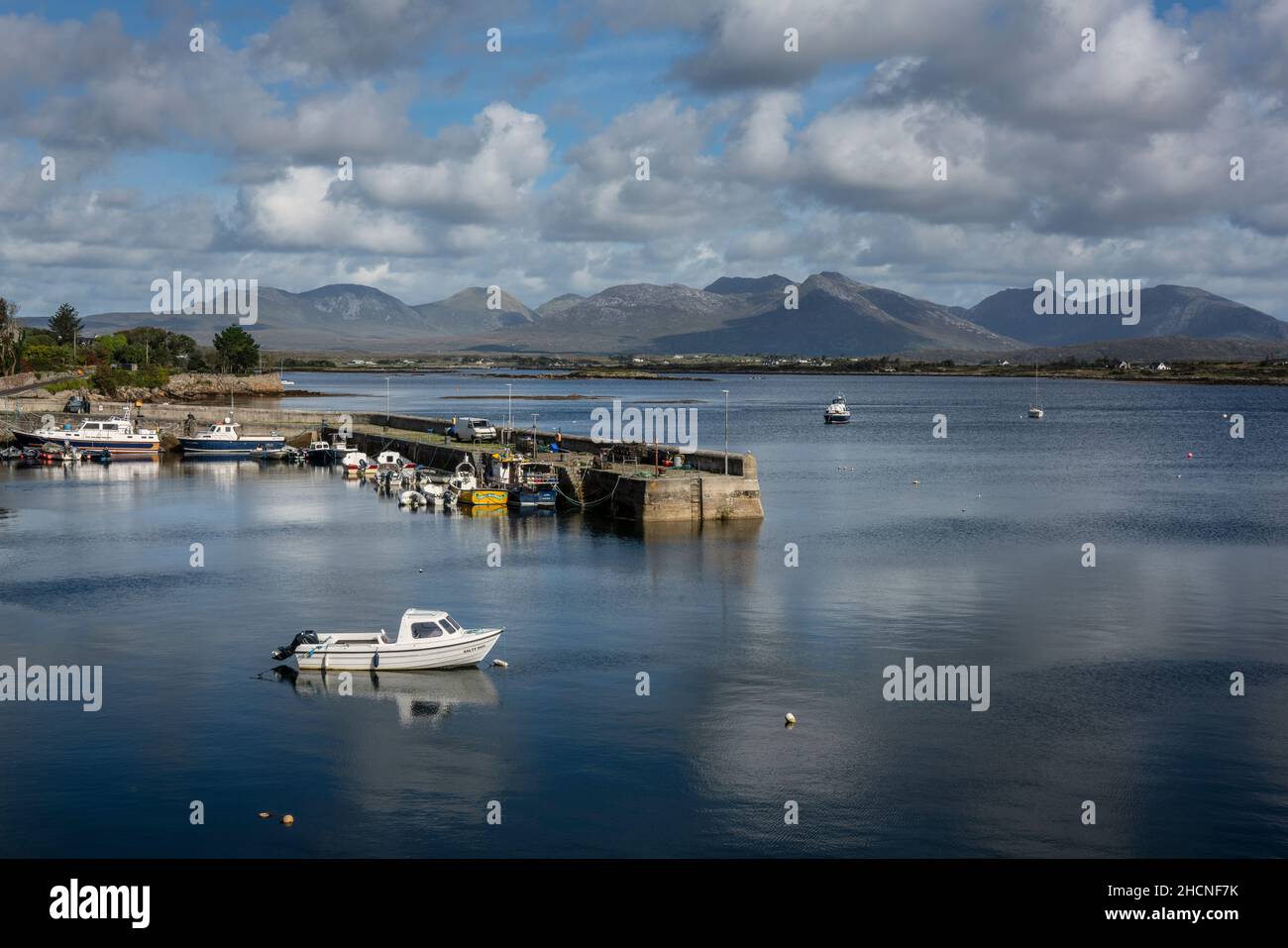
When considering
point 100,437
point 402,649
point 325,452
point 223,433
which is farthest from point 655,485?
point 100,437

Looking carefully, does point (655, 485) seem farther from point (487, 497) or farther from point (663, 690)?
point (663, 690)

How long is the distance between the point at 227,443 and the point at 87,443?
11.4 meters

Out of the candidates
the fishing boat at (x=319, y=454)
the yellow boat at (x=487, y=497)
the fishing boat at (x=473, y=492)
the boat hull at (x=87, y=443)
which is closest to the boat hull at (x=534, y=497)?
the yellow boat at (x=487, y=497)

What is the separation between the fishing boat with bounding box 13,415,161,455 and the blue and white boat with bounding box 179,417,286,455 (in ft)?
11.1

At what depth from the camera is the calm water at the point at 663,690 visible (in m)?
26.1

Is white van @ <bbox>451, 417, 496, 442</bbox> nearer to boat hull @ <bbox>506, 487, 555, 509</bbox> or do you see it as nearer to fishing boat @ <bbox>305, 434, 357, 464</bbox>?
fishing boat @ <bbox>305, 434, 357, 464</bbox>

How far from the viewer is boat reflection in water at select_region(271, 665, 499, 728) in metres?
34.2

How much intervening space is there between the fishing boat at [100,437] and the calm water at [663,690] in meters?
37.7

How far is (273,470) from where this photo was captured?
100750mm

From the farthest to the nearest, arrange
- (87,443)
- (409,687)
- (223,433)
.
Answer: (223,433)
(87,443)
(409,687)

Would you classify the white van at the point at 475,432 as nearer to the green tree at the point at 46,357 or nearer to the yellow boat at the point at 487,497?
the yellow boat at the point at 487,497

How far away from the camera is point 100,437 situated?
355 ft

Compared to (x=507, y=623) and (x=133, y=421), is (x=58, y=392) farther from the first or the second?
(x=507, y=623)

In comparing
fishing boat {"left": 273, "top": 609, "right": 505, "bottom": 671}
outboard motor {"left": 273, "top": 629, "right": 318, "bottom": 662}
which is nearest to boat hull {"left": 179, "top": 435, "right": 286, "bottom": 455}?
outboard motor {"left": 273, "top": 629, "right": 318, "bottom": 662}
